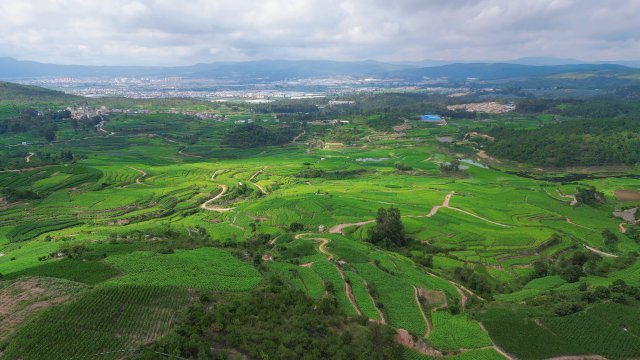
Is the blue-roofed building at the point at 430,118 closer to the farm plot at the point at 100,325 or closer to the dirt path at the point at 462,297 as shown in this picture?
the dirt path at the point at 462,297

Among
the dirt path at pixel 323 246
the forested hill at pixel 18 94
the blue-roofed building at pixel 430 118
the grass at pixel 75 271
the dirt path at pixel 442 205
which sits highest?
the forested hill at pixel 18 94

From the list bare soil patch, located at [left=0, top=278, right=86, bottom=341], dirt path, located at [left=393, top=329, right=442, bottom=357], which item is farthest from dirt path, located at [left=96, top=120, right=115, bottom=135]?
dirt path, located at [left=393, top=329, right=442, bottom=357]

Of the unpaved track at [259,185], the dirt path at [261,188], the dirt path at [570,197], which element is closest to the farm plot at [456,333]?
the dirt path at [261,188]

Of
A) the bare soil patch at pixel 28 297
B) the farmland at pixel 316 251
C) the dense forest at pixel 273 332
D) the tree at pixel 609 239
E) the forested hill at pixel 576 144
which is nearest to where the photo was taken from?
the dense forest at pixel 273 332

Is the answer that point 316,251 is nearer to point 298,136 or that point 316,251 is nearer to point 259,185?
point 259,185

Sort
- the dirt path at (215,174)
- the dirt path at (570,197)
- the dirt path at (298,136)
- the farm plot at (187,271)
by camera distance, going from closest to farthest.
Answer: the farm plot at (187,271), the dirt path at (570,197), the dirt path at (215,174), the dirt path at (298,136)

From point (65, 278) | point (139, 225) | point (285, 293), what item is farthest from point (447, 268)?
point (139, 225)
